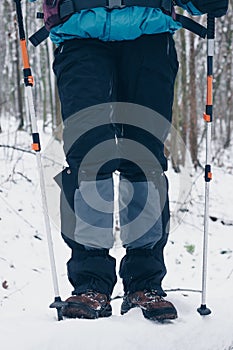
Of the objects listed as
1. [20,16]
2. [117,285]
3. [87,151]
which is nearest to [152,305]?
[87,151]

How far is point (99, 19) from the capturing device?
2148 millimetres

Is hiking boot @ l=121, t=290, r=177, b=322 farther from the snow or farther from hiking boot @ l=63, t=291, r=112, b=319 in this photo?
hiking boot @ l=63, t=291, r=112, b=319

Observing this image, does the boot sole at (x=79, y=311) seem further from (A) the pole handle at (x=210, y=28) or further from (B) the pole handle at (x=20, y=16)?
(A) the pole handle at (x=210, y=28)

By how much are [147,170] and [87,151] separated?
303 mm

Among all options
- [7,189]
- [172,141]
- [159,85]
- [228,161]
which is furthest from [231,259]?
[228,161]

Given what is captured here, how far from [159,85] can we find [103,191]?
0.56 metres

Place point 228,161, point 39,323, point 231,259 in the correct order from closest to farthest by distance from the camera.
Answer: point 39,323 → point 231,259 → point 228,161

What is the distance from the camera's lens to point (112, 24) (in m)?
2.17

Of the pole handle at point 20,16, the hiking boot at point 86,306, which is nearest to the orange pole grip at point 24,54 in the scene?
the pole handle at point 20,16

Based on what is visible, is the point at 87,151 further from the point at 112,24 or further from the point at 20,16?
the point at 20,16

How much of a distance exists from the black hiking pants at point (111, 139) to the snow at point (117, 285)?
0.76 feet

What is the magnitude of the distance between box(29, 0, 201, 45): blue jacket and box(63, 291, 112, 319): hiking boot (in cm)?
110

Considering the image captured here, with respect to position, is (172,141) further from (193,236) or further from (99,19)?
(99,19)

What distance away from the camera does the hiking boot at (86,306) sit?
6.77ft
